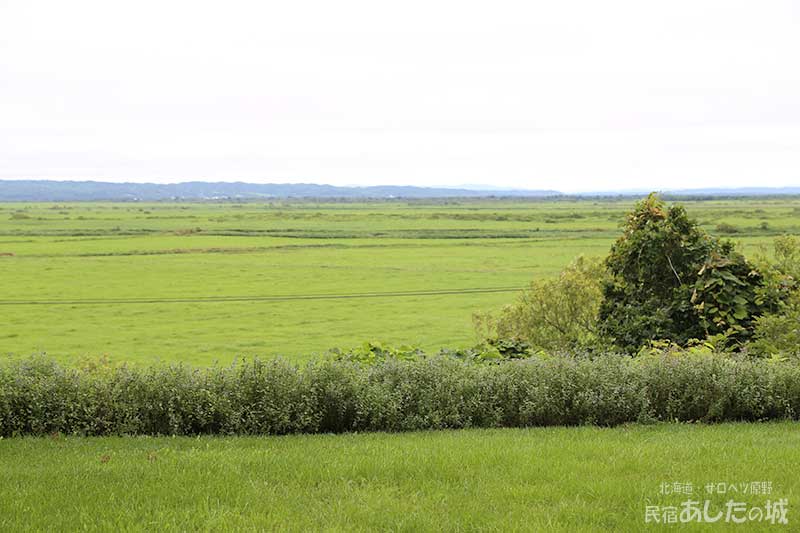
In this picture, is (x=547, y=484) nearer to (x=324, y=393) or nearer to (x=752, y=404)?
(x=324, y=393)

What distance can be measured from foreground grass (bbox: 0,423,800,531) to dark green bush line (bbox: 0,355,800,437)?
570 mm

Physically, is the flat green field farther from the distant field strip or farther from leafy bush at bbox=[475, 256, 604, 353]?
leafy bush at bbox=[475, 256, 604, 353]

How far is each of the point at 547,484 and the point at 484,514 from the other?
85 centimetres

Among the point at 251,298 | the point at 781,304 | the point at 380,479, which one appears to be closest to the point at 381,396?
the point at 380,479

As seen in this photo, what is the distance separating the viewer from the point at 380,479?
650cm

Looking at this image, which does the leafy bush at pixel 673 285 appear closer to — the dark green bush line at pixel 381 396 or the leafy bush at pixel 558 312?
the leafy bush at pixel 558 312

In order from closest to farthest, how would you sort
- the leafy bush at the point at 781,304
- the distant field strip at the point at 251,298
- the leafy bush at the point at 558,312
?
the leafy bush at the point at 781,304 → the leafy bush at the point at 558,312 → the distant field strip at the point at 251,298

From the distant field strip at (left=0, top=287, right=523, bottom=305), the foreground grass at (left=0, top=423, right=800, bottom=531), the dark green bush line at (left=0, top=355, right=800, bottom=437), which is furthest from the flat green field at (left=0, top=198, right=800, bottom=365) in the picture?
the foreground grass at (left=0, top=423, right=800, bottom=531)

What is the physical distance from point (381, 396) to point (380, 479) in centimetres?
242

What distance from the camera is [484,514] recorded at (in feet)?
18.5

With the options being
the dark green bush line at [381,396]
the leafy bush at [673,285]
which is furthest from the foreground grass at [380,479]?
the leafy bush at [673,285]

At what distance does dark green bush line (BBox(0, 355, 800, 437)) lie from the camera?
8.77 meters

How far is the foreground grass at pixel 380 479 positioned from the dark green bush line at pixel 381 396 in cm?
57

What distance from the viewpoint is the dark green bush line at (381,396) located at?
8.77m
